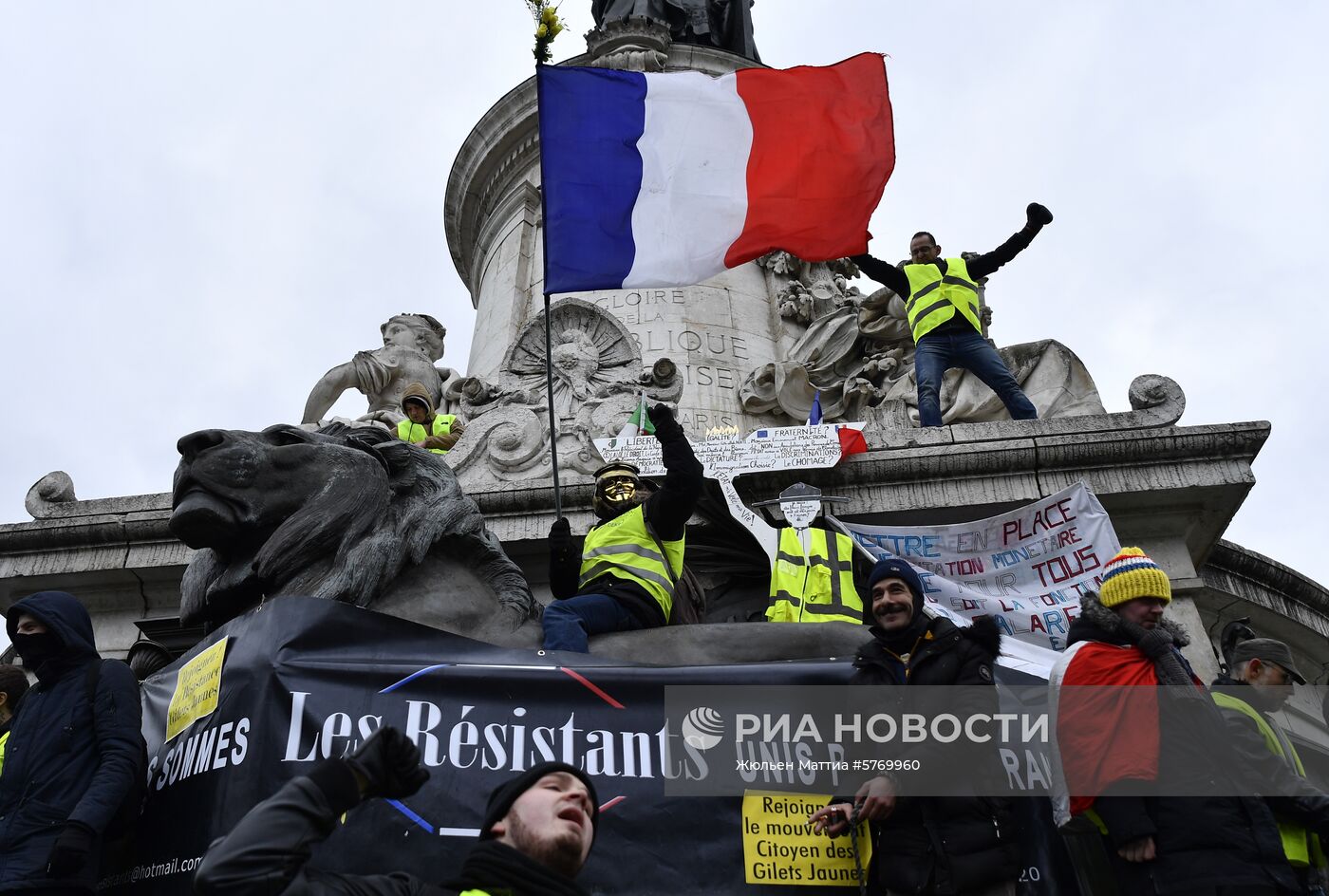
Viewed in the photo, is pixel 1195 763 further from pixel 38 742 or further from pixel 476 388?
pixel 476 388

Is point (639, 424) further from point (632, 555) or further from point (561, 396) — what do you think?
point (632, 555)

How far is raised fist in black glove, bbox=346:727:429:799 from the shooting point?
12.0ft

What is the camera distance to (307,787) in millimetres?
3479

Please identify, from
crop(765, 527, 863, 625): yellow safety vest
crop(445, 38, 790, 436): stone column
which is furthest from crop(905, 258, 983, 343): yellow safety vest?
crop(765, 527, 863, 625): yellow safety vest

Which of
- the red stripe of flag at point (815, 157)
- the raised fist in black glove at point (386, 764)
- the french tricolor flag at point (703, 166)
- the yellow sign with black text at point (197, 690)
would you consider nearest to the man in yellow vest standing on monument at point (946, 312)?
the red stripe of flag at point (815, 157)

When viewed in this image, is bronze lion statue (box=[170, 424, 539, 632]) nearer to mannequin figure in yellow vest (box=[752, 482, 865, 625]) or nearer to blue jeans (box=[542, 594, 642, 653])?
blue jeans (box=[542, 594, 642, 653])

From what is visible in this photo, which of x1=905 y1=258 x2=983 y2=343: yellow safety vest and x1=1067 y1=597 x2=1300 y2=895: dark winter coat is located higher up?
x1=905 y1=258 x2=983 y2=343: yellow safety vest

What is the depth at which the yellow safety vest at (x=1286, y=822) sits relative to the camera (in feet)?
15.1

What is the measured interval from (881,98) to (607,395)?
10.1 ft

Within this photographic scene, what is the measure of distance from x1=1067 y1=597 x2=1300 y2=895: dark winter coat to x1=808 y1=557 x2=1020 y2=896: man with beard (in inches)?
15.7

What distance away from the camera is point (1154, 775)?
4.44 meters

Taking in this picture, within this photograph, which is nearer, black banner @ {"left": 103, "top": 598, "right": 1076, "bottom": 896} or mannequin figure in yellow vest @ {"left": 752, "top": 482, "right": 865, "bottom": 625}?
black banner @ {"left": 103, "top": 598, "right": 1076, "bottom": 896}

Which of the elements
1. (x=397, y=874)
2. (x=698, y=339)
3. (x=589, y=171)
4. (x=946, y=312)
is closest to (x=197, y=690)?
(x=397, y=874)

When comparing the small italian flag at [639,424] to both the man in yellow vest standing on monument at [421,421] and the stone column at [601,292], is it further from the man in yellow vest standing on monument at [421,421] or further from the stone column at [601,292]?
the man in yellow vest standing on monument at [421,421]
